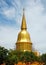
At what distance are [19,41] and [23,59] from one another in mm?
12295

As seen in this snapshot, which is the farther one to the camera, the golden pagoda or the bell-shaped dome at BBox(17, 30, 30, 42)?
the bell-shaped dome at BBox(17, 30, 30, 42)

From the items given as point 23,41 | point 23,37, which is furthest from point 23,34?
point 23,41

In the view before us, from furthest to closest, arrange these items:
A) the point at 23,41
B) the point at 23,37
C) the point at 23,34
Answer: the point at 23,34 < the point at 23,37 < the point at 23,41

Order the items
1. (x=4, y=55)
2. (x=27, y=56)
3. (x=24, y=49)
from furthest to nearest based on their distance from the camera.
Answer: (x=24, y=49) → (x=27, y=56) → (x=4, y=55)

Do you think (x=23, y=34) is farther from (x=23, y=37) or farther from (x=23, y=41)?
(x=23, y=41)

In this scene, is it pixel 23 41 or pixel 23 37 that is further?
pixel 23 37

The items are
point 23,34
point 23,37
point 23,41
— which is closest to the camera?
point 23,41

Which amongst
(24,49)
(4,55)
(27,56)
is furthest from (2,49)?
(24,49)

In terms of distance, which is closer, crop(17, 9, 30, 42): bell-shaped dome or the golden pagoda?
the golden pagoda

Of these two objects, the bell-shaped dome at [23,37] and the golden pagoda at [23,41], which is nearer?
the golden pagoda at [23,41]

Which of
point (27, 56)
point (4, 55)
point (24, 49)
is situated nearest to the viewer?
point (4, 55)

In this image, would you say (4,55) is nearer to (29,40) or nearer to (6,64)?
(6,64)

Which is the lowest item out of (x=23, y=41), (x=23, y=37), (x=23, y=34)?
(x=23, y=41)

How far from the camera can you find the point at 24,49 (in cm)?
6825
